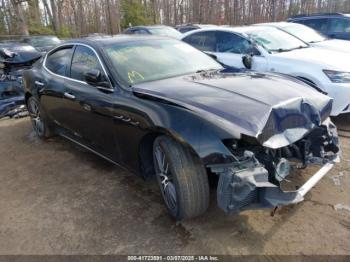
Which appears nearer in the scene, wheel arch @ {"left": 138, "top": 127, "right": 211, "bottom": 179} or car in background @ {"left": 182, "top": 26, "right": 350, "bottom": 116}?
wheel arch @ {"left": 138, "top": 127, "right": 211, "bottom": 179}

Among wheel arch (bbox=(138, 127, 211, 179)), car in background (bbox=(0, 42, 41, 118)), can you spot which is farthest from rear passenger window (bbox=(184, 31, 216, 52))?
wheel arch (bbox=(138, 127, 211, 179))

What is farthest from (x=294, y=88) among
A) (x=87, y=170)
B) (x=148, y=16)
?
(x=148, y=16)

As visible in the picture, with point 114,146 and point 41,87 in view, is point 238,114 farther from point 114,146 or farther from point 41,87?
point 41,87

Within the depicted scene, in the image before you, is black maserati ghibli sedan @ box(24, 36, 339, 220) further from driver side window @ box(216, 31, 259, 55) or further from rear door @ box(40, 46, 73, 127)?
driver side window @ box(216, 31, 259, 55)

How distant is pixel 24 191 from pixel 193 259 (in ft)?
7.52

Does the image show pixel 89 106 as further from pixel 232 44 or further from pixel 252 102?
pixel 232 44

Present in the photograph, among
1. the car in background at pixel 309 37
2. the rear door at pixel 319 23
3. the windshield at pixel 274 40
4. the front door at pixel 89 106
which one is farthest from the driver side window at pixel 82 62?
the rear door at pixel 319 23

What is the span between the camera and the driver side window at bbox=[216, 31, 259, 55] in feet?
20.4

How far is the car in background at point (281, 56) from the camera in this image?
4941 mm

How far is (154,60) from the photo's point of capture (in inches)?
146

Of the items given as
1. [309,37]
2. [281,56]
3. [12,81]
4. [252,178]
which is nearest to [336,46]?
[309,37]

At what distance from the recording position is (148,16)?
109 ft

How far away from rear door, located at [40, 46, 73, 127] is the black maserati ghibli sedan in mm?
55

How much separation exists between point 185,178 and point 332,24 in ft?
30.6
